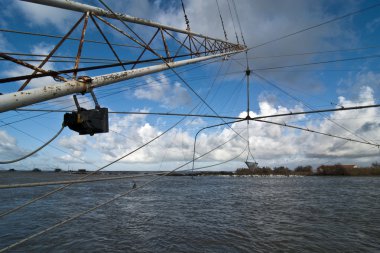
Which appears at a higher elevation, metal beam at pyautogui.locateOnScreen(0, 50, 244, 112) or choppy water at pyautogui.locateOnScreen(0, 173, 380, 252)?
metal beam at pyautogui.locateOnScreen(0, 50, 244, 112)

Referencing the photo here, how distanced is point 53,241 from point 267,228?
51.7 feet

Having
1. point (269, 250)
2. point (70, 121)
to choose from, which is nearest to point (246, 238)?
point (269, 250)

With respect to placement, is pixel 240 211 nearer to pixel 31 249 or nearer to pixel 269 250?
pixel 269 250

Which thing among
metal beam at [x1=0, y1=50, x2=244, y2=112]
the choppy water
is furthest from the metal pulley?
the choppy water

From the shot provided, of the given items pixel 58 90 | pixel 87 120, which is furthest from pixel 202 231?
pixel 58 90

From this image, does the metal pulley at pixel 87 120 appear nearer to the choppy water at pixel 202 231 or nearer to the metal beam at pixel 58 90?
the metal beam at pixel 58 90

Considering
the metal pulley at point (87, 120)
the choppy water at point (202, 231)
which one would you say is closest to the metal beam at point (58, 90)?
the metal pulley at point (87, 120)

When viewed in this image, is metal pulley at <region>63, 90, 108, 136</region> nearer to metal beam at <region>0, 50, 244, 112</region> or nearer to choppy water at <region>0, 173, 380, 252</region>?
metal beam at <region>0, 50, 244, 112</region>

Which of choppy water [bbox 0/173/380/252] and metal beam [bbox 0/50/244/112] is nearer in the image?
metal beam [bbox 0/50/244/112]

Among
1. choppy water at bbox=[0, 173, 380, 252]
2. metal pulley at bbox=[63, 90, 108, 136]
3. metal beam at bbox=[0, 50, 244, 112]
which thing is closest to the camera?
metal beam at bbox=[0, 50, 244, 112]

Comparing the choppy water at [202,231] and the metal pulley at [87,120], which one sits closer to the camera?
the metal pulley at [87,120]

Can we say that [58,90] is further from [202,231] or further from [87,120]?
[202,231]

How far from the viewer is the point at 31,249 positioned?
15695 millimetres

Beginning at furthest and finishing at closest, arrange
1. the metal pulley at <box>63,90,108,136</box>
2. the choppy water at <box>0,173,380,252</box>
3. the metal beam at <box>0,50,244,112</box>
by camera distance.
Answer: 1. the choppy water at <box>0,173,380,252</box>
2. the metal pulley at <box>63,90,108,136</box>
3. the metal beam at <box>0,50,244,112</box>
